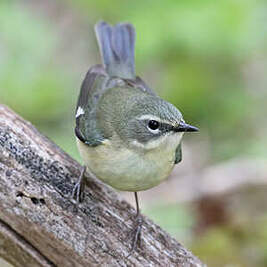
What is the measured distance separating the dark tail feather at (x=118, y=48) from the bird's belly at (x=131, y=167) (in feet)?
3.93

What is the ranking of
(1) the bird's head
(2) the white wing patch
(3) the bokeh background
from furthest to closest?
(3) the bokeh background
(2) the white wing patch
(1) the bird's head

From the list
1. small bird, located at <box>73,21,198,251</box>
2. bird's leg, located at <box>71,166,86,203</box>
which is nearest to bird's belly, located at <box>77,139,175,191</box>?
small bird, located at <box>73,21,198,251</box>

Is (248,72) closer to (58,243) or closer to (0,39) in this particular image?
(0,39)

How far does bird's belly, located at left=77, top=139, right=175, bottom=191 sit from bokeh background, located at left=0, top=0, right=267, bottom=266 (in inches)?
68.2

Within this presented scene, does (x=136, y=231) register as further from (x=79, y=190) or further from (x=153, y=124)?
(x=153, y=124)

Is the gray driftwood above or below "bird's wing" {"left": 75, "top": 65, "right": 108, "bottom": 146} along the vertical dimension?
below

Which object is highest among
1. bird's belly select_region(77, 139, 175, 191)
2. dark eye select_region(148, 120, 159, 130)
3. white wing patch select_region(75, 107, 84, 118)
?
white wing patch select_region(75, 107, 84, 118)

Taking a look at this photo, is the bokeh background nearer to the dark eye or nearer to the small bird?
the small bird

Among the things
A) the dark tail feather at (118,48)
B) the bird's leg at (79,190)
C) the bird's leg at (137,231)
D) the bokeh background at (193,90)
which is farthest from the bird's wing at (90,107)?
the bokeh background at (193,90)

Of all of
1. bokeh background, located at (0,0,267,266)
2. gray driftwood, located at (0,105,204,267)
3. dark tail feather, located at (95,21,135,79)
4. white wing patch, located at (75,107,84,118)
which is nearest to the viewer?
gray driftwood, located at (0,105,204,267)

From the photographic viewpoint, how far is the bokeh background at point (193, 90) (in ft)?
18.6

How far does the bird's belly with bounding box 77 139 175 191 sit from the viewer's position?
11.2ft

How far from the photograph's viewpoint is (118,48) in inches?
190

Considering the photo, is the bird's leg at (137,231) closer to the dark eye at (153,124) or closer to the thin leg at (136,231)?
the thin leg at (136,231)
